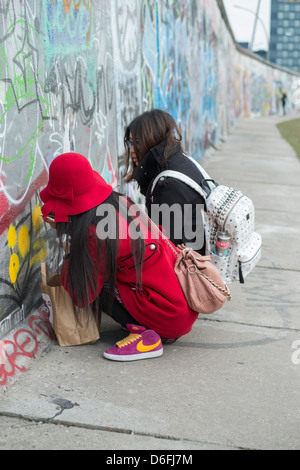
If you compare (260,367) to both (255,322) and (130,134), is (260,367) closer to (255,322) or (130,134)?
(255,322)

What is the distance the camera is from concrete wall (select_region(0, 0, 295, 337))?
9.30ft

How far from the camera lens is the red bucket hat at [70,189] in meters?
2.72

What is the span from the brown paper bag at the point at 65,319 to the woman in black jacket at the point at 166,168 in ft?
2.39

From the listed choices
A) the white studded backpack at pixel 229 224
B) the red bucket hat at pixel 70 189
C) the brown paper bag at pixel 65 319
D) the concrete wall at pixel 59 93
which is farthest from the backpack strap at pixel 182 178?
the brown paper bag at pixel 65 319

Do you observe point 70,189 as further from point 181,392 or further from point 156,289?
point 181,392

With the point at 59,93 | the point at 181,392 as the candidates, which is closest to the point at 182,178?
the point at 59,93

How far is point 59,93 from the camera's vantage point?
3.48m

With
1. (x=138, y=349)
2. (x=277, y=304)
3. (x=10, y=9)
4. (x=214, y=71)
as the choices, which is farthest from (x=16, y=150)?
(x=214, y=71)

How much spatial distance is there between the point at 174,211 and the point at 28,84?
1067 mm

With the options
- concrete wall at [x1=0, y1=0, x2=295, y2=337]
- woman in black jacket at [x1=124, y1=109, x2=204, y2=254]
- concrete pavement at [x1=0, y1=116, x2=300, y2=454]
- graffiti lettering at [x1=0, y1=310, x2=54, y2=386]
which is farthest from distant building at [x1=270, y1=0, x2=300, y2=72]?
graffiti lettering at [x1=0, y1=310, x2=54, y2=386]

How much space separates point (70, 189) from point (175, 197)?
0.77 meters

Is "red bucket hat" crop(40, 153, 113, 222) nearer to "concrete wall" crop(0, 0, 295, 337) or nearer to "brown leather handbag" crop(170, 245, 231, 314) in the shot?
"concrete wall" crop(0, 0, 295, 337)

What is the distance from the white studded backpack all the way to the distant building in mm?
142583

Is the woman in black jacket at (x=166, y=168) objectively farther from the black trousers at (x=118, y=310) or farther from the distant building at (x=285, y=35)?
the distant building at (x=285, y=35)
